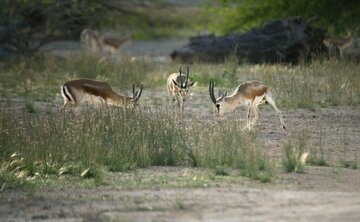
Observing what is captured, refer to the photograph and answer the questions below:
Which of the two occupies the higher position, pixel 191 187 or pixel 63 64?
pixel 63 64

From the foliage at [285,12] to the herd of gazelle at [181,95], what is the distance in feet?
52.0

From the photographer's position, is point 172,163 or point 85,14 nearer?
point 172,163

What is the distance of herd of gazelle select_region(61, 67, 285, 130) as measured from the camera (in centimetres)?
1568

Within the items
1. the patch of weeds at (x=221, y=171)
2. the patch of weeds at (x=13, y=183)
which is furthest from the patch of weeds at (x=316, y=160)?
the patch of weeds at (x=13, y=183)

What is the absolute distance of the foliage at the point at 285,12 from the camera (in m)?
32.2

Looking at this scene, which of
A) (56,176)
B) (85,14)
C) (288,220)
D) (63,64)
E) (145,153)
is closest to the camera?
(288,220)

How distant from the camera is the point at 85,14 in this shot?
30938 mm

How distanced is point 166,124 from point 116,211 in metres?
4.03

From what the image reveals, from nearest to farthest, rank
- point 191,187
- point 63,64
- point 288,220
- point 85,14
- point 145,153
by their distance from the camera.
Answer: point 288,220
point 191,187
point 145,153
point 63,64
point 85,14

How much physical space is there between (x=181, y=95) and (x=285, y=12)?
18293 millimetres

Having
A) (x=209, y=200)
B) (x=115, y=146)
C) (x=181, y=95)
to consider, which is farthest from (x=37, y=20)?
(x=209, y=200)

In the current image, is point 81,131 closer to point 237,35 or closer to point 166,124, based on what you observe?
point 166,124

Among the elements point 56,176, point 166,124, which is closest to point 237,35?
point 166,124

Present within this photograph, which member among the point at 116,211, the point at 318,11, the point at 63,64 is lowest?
the point at 116,211
